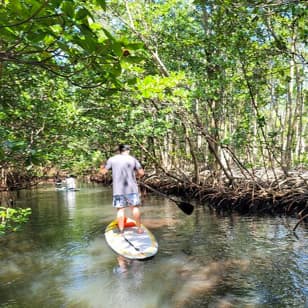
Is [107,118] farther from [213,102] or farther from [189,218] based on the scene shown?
[189,218]

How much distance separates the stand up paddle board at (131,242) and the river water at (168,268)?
134 mm

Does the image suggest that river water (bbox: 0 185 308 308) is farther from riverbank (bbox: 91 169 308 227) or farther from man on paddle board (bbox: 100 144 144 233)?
man on paddle board (bbox: 100 144 144 233)

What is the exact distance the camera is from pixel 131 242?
6070 millimetres

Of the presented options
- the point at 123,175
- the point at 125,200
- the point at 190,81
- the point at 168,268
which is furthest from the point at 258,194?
the point at 168,268

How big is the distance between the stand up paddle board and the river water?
13cm

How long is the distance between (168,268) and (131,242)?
107 centimetres

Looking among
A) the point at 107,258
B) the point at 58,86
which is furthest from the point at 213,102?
the point at 107,258

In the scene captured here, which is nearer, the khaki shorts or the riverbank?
the khaki shorts

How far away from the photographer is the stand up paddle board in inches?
224

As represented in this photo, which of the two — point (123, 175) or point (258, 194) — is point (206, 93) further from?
point (123, 175)

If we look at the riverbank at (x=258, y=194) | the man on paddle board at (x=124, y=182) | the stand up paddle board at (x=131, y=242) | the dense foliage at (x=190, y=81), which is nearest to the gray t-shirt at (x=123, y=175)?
the man on paddle board at (x=124, y=182)

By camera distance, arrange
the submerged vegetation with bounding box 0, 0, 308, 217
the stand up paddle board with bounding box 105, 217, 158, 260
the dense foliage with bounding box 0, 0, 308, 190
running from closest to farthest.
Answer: the stand up paddle board with bounding box 105, 217, 158, 260
the dense foliage with bounding box 0, 0, 308, 190
the submerged vegetation with bounding box 0, 0, 308, 217

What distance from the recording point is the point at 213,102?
11.0 metres

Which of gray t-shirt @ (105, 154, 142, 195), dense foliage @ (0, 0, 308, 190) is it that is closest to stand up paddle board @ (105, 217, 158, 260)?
gray t-shirt @ (105, 154, 142, 195)
